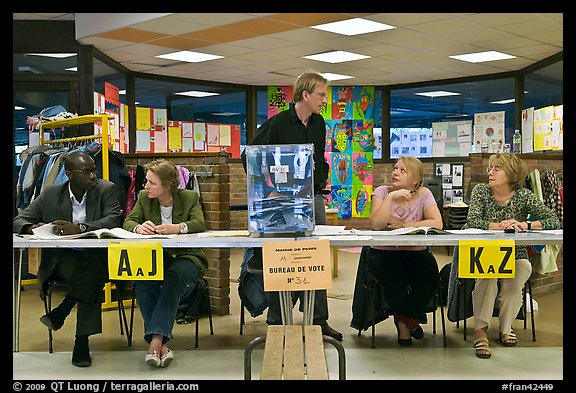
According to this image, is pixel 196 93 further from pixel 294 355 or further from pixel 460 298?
pixel 294 355

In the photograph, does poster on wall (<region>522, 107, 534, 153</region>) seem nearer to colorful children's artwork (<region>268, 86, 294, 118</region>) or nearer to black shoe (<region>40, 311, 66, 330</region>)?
colorful children's artwork (<region>268, 86, 294, 118</region>)

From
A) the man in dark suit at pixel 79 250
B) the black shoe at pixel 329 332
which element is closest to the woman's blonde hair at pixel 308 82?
the man in dark suit at pixel 79 250

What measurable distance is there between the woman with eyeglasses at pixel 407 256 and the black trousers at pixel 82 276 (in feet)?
5.06

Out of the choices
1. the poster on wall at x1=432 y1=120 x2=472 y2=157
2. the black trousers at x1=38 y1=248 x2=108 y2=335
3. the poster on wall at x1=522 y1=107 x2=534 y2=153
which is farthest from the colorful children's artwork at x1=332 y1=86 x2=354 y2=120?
the black trousers at x1=38 y1=248 x2=108 y2=335

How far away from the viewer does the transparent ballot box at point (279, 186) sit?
9.32 feet

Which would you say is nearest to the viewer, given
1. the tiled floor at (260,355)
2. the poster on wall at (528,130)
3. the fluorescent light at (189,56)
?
the tiled floor at (260,355)

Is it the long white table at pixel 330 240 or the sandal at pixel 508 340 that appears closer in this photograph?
the long white table at pixel 330 240

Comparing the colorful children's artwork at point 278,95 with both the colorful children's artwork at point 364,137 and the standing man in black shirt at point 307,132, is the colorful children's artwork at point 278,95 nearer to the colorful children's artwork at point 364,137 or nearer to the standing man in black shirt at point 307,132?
the colorful children's artwork at point 364,137

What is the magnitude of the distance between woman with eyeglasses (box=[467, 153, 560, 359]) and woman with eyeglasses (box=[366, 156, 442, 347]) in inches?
10.4

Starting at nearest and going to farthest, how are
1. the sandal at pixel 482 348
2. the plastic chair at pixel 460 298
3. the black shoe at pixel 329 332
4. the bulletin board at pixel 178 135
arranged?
the sandal at pixel 482 348 → the black shoe at pixel 329 332 → the plastic chair at pixel 460 298 → the bulletin board at pixel 178 135

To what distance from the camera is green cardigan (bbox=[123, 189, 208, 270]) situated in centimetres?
339
